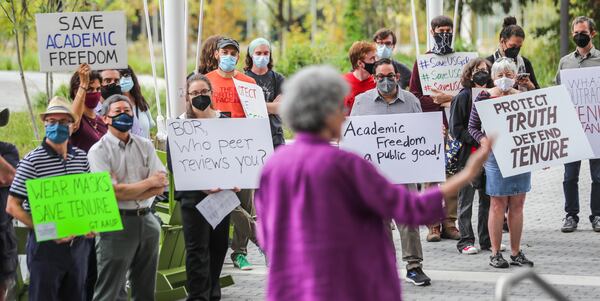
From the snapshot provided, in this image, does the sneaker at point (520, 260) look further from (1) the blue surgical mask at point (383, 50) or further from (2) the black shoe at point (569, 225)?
(1) the blue surgical mask at point (383, 50)

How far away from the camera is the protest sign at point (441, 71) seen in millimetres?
11438

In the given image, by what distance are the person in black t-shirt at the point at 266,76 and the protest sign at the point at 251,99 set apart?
335mm

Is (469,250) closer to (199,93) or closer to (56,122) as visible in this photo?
(199,93)

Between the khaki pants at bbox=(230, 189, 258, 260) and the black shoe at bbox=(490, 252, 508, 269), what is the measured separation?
2008mm

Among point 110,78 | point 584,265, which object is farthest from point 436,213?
point 584,265

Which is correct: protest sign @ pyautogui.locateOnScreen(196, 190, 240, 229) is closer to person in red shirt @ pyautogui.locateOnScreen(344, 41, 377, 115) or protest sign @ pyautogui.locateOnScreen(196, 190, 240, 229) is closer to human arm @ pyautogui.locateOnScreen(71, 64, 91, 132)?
human arm @ pyautogui.locateOnScreen(71, 64, 91, 132)

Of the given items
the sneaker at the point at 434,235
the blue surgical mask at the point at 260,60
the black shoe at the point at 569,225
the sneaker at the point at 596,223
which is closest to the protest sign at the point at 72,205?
the blue surgical mask at the point at 260,60

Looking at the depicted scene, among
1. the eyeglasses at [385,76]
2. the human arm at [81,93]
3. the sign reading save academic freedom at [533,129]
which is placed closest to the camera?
the human arm at [81,93]

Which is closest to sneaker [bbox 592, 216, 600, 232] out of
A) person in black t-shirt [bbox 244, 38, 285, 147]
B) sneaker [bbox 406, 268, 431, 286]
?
sneaker [bbox 406, 268, 431, 286]

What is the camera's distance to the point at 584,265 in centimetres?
1044

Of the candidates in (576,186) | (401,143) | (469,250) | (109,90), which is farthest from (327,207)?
(576,186)

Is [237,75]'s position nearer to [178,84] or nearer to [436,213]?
[178,84]

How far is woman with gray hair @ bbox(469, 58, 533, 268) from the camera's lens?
1008 cm

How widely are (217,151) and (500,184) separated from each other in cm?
258
